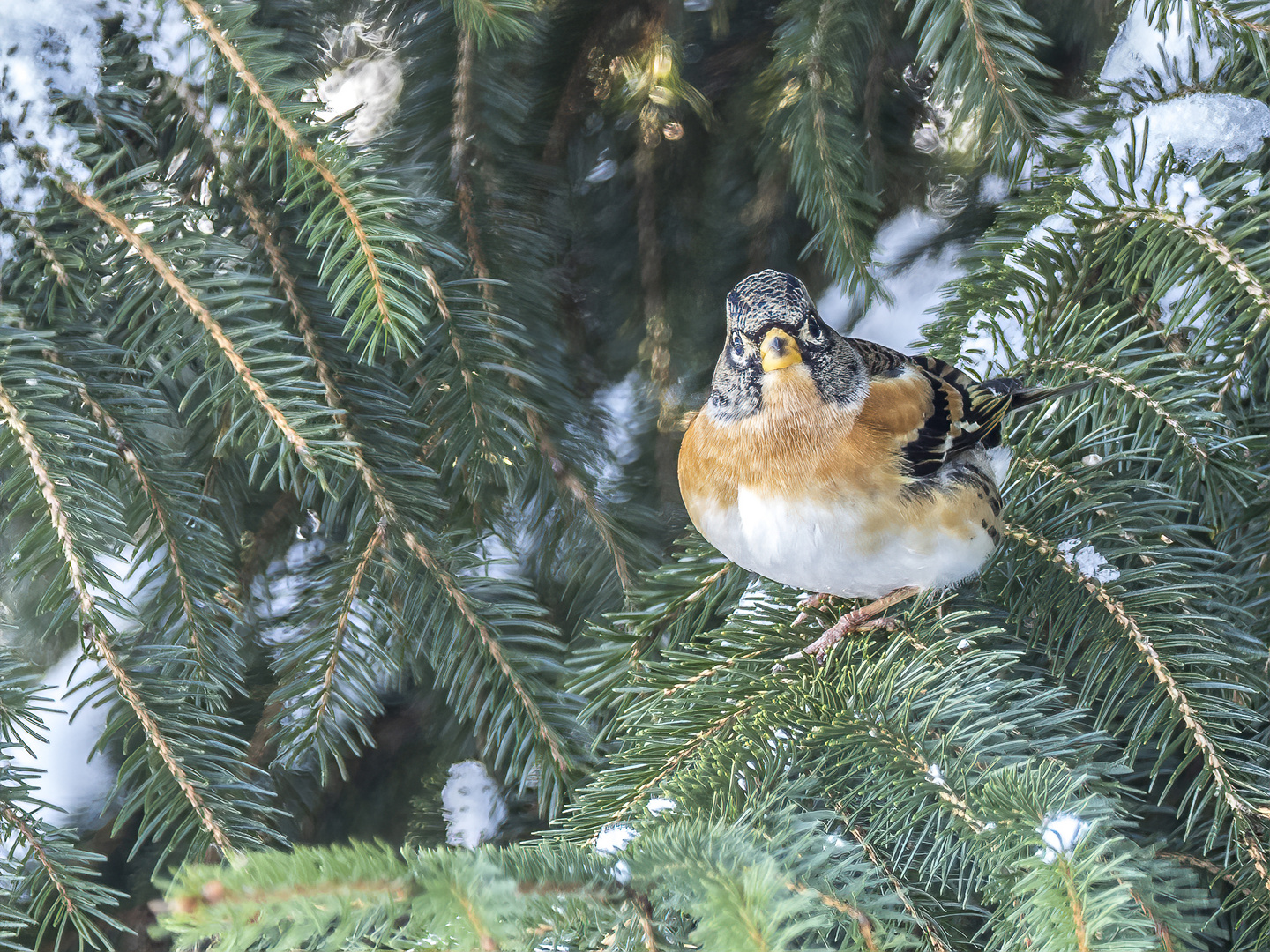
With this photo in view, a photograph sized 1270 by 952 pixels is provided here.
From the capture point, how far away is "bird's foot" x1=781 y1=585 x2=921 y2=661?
1.36 meters

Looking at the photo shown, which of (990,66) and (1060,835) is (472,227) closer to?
(990,66)

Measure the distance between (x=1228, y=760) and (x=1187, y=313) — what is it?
73cm

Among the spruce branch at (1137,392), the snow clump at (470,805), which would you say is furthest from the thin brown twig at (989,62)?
the snow clump at (470,805)

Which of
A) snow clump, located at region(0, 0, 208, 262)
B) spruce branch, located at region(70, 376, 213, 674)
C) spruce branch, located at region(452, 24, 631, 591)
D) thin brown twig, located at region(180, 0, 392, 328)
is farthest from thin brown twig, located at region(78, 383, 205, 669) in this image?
spruce branch, located at region(452, 24, 631, 591)

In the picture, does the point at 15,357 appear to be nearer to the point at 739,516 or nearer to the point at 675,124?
the point at 739,516

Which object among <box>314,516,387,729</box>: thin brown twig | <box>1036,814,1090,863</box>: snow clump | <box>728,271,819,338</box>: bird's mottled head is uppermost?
<box>728,271,819,338</box>: bird's mottled head

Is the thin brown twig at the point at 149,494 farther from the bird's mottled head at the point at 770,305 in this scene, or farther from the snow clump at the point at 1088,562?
the snow clump at the point at 1088,562

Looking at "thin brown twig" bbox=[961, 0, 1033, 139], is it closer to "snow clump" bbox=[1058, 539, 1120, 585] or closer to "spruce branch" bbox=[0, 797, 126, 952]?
"snow clump" bbox=[1058, 539, 1120, 585]

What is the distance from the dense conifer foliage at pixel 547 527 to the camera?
0.87 meters

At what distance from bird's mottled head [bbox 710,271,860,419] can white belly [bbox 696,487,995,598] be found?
8.8 inches

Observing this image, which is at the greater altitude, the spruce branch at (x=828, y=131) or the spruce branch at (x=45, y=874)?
the spruce branch at (x=828, y=131)

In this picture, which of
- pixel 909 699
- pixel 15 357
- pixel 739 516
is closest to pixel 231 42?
pixel 15 357

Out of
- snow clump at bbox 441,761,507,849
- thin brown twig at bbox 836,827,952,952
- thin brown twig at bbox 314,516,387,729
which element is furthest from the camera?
snow clump at bbox 441,761,507,849

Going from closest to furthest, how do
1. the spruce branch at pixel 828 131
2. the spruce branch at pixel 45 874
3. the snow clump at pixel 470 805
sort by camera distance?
1. the spruce branch at pixel 45 874
2. the spruce branch at pixel 828 131
3. the snow clump at pixel 470 805
